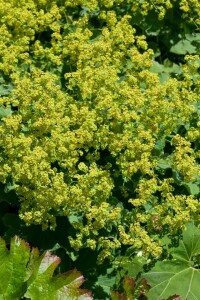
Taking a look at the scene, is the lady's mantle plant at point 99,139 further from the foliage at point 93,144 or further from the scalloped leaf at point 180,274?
the scalloped leaf at point 180,274

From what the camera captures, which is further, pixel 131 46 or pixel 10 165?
pixel 131 46

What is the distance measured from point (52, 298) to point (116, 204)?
2.27ft

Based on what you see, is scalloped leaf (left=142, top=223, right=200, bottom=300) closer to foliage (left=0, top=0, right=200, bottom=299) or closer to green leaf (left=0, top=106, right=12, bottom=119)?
foliage (left=0, top=0, right=200, bottom=299)

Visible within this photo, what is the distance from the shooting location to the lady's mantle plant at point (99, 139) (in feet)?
11.4

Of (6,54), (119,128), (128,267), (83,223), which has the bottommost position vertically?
(128,267)

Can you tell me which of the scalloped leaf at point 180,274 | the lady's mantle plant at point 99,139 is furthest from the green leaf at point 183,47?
the scalloped leaf at point 180,274

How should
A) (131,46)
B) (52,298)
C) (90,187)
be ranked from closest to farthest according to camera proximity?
(52,298) < (90,187) < (131,46)

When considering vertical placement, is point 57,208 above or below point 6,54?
below

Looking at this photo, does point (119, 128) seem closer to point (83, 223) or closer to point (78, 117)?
point (78, 117)

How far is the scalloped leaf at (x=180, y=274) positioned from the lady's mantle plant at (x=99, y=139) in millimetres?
186

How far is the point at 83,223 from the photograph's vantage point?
3.77 meters

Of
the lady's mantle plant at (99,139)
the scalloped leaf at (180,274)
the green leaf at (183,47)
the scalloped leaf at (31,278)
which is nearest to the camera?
the scalloped leaf at (31,278)

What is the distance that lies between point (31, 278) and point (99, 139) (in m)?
0.78

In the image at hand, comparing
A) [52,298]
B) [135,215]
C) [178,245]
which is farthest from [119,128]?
Answer: [52,298]
